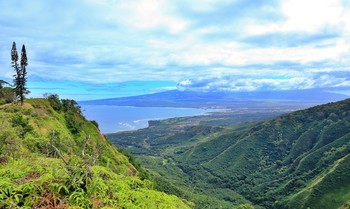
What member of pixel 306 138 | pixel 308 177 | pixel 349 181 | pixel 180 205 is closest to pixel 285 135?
pixel 306 138

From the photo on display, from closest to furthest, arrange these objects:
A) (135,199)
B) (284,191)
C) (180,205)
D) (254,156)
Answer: (135,199) → (180,205) → (284,191) → (254,156)

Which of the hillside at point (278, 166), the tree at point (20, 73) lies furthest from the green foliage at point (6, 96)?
the hillside at point (278, 166)

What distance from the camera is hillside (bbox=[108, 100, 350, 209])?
9653cm

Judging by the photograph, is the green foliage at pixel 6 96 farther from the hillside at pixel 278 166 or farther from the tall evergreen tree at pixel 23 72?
the hillside at pixel 278 166

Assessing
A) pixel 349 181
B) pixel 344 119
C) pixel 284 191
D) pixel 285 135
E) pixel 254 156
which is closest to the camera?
pixel 349 181

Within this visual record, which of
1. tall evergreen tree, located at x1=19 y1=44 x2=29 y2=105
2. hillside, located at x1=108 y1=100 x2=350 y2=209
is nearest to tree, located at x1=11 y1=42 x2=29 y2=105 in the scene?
tall evergreen tree, located at x1=19 y1=44 x2=29 y2=105

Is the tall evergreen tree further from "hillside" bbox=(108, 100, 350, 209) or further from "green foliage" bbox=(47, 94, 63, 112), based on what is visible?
"hillside" bbox=(108, 100, 350, 209)

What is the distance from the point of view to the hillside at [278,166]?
3800 inches

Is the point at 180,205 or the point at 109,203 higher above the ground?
the point at 109,203

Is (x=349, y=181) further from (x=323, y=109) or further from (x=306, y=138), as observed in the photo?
(x=323, y=109)

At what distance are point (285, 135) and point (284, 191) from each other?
67.4 meters

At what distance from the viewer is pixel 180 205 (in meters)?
10.1

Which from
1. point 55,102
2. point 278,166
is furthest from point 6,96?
point 278,166

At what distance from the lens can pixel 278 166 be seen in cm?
15612
